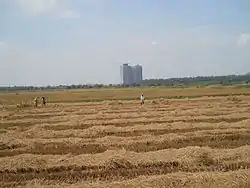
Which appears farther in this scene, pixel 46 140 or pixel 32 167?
pixel 46 140

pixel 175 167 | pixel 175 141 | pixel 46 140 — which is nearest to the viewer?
pixel 175 167

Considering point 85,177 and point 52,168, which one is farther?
point 52,168

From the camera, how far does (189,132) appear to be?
19.2 metres

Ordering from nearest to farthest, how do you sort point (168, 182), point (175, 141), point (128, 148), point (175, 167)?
point (168, 182)
point (175, 167)
point (128, 148)
point (175, 141)

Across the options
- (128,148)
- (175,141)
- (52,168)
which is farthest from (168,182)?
(175,141)

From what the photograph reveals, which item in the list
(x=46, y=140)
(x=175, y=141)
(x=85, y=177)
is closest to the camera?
(x=85, y=177)

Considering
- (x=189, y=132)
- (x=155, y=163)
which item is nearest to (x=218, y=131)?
(x=189, y=132)

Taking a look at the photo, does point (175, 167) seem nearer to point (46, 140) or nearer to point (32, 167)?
point (32, 167)

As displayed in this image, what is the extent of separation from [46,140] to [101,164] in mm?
6655

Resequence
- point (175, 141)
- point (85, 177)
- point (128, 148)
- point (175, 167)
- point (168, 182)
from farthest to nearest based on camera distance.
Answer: point (175, 141), point (128, 148), point (175, 167), point (85, 177), point (168, 182)

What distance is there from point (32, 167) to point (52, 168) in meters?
0.70

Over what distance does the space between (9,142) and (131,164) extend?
7663mm

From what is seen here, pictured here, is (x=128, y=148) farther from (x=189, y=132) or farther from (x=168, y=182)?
(x=168, y=182)

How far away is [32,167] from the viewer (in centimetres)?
1249
